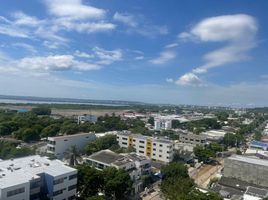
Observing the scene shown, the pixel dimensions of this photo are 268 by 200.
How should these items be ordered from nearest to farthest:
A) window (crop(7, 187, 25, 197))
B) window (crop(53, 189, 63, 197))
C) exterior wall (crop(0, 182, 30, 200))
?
exterior wall (crop(0, 182, 30, 200)) → window (crop(7, 187, 25, 197)) → window (crop(53, 189, 63, 197))

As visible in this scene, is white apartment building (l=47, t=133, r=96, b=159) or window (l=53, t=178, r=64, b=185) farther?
white apartment building (l=47, t=133, r=96, b=159)

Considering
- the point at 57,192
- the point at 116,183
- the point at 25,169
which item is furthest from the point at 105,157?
the point at 25,169

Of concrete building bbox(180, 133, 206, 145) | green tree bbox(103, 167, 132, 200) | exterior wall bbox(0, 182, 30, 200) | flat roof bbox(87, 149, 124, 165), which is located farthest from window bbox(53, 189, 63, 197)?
concrete building bbox(180, 133, 206, 145)

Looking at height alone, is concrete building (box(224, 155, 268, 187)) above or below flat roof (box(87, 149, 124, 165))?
below

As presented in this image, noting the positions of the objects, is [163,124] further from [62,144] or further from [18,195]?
[18,195]

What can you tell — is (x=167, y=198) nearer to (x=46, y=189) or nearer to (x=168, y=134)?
(x=46, y=189)

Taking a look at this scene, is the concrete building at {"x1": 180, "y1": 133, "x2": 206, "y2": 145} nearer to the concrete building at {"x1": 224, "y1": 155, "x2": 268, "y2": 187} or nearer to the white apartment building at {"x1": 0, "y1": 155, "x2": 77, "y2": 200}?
the concrete building at {"x1": 224, "y1": 155, "x2": 268, "y2": 187}

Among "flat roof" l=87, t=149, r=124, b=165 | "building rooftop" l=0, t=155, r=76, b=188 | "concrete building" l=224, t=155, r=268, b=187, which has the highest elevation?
"building rooftop" l=0, t=155, r=76, b=188

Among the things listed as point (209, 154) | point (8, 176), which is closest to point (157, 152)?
point (209, 154)

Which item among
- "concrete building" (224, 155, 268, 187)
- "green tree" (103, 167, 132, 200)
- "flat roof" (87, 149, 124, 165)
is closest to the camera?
"green tree" (103, 167, 132, 200)
